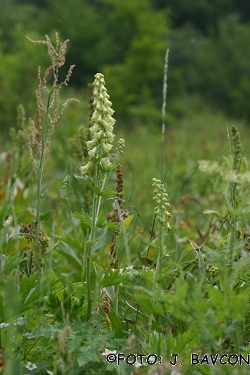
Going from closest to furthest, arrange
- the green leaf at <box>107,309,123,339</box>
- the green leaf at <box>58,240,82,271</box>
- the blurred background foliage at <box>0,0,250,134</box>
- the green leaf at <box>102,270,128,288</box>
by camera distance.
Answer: the green leaf at <box>102,270,128,288</box>
the green leaf at <box>107,309,123,339</box>
the green leaf at <box>58,240,82,271</box>
the blurred background foliage at <box>0,0,250,134</box>

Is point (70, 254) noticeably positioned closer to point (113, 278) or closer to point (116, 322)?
point (116, 322)

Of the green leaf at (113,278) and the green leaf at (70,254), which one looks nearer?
the green leaf at (113,278)

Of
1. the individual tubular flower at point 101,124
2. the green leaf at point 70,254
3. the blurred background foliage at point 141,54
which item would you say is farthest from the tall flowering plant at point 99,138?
the blurred background foliage at point 141,54

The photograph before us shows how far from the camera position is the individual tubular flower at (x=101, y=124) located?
1354mm

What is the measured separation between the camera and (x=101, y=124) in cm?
138

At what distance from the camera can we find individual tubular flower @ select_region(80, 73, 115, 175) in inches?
53.3

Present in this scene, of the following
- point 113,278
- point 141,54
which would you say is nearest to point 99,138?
point 113,278

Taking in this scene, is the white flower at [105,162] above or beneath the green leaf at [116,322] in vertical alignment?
above

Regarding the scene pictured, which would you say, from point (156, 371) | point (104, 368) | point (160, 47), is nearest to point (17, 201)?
point (104, 368)

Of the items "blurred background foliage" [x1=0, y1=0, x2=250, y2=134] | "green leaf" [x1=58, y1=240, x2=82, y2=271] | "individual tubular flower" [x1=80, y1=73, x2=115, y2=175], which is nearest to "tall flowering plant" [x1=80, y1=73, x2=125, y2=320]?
"individual tubular flower" [x1=80, y1=73, x2=115, y2=175]

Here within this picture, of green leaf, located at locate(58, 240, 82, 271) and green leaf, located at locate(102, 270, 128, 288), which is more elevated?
green leaf, located at locate(102, 270, 128, 288)

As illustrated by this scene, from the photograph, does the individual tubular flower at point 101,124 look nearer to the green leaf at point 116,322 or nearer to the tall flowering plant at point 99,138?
the tall flowering plant at point 99,138

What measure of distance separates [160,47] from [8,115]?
9281 millimetres

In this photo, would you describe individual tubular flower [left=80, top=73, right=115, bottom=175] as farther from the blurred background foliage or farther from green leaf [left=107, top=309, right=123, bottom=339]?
the blurred background foliage
